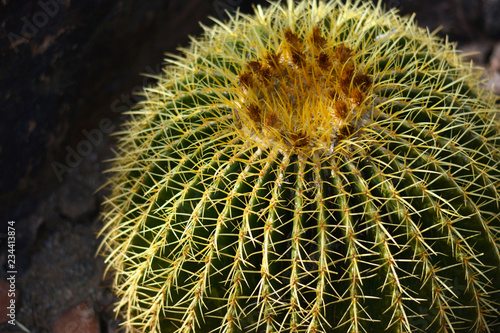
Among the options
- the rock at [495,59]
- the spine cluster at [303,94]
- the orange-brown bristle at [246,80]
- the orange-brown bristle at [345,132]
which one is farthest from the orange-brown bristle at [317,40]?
the rock at [495,59]

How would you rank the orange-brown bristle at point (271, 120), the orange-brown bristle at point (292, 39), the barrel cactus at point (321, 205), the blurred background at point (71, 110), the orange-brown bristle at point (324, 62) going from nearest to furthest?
the barrel cactus at point (321, 205)
the orange-brown bristle at point (271, 120)
the orange-brown bristle at point (324, 62)
the orange-brown bristle at point (292, 39)
the blurred background at point (71, 110)

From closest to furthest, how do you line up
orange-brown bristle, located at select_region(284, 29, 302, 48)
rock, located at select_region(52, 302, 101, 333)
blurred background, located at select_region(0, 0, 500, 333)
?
orange-brown bristle, located at select_region(284, 29, 302, 48) → rock, located at select_region(52, 302, 101, 333) → blurred background, located at select_region(0, 0, 500, 333)

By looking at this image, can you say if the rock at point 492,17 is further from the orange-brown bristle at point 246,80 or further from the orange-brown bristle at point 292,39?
the orange-brown bristle at point 246,80

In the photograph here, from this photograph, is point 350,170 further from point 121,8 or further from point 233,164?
point 121,8

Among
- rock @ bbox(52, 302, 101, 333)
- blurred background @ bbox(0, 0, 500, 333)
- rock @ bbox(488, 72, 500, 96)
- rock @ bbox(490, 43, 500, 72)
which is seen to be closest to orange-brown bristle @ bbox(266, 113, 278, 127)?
blurred background @ bbox(0, 0, 500, 333)

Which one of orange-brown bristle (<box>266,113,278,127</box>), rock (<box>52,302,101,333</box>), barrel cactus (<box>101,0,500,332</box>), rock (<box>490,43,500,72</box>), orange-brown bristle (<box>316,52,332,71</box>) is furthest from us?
rock (<box>490,43,500,72</box>)

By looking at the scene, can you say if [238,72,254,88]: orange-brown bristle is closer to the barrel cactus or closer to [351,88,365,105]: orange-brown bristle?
the barrel cactus

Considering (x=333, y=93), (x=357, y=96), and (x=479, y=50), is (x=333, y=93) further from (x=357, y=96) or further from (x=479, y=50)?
(x=479, y=50)
